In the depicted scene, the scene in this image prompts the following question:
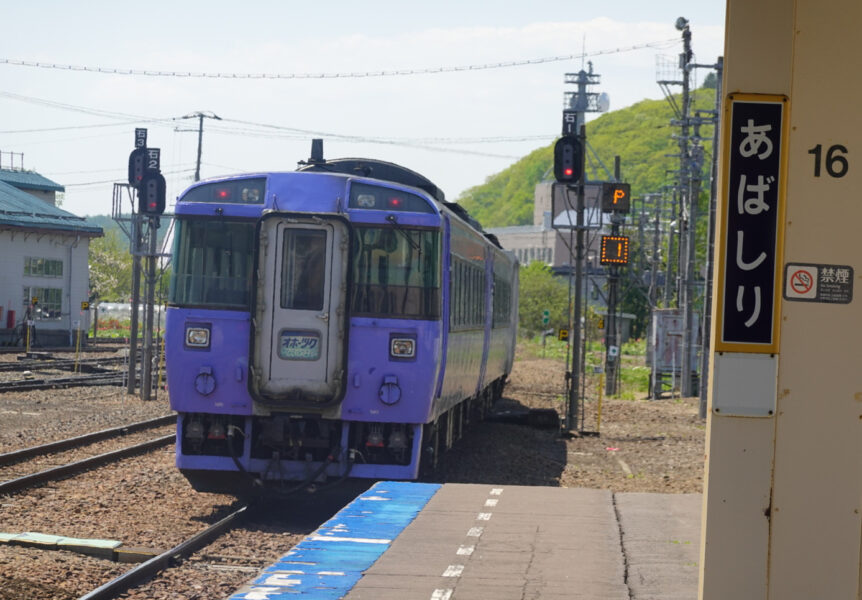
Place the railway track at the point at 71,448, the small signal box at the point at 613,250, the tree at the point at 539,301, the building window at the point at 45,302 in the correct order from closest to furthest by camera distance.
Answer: the railway track at the point at 71,448
the small signal box at the point at 613,250
the building window at the point at 45,302
the tree at the point at 539,301

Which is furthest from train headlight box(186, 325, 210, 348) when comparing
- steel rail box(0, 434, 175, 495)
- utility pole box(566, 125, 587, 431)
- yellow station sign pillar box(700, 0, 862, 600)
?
utility pole box(566, 125, 587, 431)

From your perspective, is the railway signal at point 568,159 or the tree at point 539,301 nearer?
the railway signal at point 568,159

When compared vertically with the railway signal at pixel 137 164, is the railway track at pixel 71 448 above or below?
below

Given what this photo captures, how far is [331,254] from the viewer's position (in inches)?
468

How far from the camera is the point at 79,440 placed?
57.0ft

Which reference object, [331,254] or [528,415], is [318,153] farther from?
[528,415]

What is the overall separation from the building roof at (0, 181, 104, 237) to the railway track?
3506 centimetres

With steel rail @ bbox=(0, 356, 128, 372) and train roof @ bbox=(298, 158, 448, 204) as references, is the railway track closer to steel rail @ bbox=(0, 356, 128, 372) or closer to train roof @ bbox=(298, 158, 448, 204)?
train roof @ bbox=(298, 158, 448, 204)

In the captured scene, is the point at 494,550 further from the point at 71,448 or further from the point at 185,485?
the point at 71,448

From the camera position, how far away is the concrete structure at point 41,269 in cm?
5266

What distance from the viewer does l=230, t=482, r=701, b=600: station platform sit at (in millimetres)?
6934

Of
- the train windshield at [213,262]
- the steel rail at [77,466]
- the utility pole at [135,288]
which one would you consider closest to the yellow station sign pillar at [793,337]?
the train windshield at [213,262]

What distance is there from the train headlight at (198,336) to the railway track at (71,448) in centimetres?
256

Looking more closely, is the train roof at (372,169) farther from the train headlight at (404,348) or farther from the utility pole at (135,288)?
the utility pole at (135,288)
